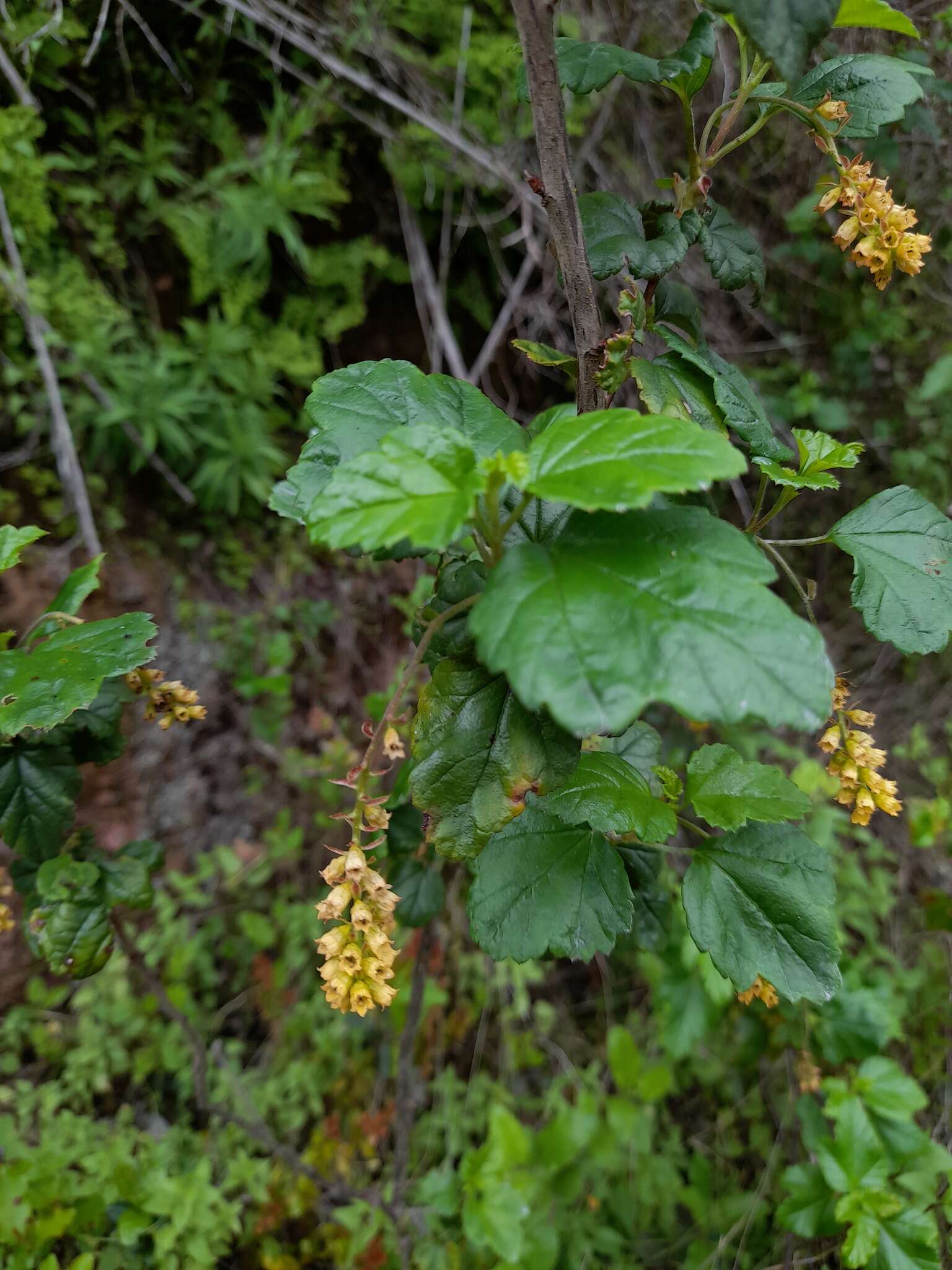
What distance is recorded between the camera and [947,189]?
7.83ft

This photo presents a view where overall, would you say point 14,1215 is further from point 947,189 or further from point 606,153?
point 947,189

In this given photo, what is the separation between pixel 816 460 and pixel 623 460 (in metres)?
0.43

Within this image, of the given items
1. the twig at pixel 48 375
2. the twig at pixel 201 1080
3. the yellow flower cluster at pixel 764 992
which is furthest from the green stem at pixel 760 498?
the twig at pixel 48 375

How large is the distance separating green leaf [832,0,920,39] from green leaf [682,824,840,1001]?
87 centimetres

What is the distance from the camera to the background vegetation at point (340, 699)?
5.50ft

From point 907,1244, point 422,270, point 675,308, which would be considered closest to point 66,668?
point 675,308

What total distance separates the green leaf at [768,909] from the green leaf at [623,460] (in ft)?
1.79

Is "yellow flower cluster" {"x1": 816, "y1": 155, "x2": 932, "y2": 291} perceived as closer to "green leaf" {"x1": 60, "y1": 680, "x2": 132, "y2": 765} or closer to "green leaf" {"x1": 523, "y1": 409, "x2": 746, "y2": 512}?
"green leaf" {"x1": 523, "y1": 409, "x2": 746, "y2": 512}

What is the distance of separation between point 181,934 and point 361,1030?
0.63 metres

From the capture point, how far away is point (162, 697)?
103 centimetres

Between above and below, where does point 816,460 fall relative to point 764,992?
above

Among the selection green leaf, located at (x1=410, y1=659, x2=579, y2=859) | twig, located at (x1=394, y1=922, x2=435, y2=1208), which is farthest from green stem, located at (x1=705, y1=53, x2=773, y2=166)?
twig, located at (x1=394, y1=922, x2=435, y2=1208)

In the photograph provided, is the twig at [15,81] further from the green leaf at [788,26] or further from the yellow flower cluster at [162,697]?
the green leaf at [788,26]

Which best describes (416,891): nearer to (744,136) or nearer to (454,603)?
(454,603)
